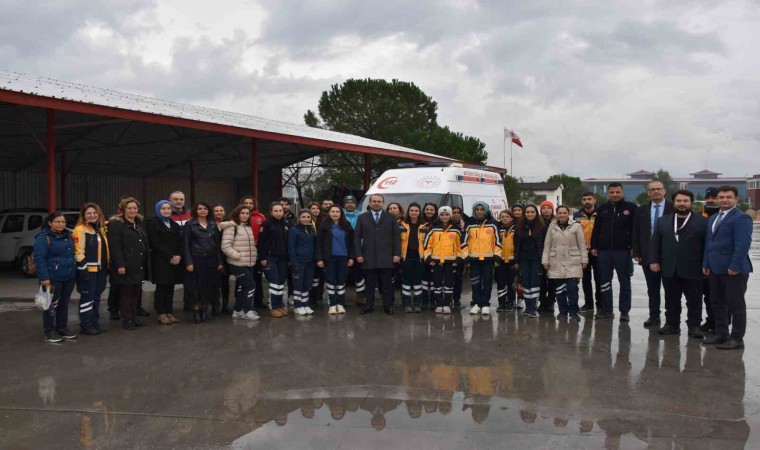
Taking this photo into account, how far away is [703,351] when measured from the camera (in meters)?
6.27

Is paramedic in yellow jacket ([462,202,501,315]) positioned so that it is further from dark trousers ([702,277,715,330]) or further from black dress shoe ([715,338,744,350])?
black dress shoe ([715,338,744,350])

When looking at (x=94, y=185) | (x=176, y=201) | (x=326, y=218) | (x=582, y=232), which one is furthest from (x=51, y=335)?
(x=94, y=185)

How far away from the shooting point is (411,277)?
8.75m

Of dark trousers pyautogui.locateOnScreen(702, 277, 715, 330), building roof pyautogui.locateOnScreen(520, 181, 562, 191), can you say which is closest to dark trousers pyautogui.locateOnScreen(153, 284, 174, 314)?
dark trousers pyautogui.locateOnScreen(702, 277, 715, 330)

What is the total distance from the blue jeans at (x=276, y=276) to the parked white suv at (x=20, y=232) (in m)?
7.11

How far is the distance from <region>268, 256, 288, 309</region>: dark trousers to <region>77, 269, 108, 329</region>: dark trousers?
6.80 ft

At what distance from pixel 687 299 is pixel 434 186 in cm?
563

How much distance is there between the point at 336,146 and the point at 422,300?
8.48 m

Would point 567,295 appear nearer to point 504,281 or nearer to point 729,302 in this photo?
point 504,281

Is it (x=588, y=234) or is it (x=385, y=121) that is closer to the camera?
(x=588, y=234)

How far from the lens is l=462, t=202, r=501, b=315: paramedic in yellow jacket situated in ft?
27.3

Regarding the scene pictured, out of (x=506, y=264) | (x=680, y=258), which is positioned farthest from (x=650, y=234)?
(x=506, y=264)

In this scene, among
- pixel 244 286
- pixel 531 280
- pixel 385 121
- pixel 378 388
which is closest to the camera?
pixel 378 388

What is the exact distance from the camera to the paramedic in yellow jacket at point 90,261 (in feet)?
22.9
